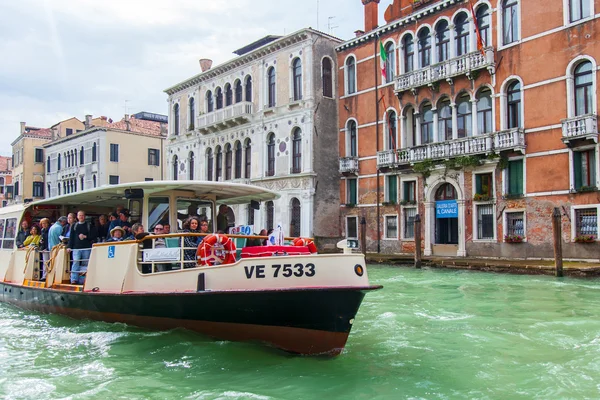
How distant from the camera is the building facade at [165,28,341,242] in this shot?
2455 cm

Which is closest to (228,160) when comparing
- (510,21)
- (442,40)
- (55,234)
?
(442,40)

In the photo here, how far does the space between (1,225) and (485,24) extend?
16107 millimetres

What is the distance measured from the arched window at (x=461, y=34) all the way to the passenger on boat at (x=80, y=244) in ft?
50.6

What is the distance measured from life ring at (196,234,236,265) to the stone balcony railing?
45.3 feet

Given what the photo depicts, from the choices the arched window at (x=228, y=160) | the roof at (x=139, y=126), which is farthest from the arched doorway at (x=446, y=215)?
the roof at (x=139, y=126)

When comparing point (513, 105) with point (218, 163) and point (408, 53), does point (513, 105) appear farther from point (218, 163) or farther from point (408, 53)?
point (218, 163)

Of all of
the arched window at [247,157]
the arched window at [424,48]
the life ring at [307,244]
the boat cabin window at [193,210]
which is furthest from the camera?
the arched window at [247,157]

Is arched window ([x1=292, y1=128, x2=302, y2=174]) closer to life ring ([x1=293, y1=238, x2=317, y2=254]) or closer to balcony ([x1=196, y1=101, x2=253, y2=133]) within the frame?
balcony ([x1=196, y1=101, x2=253, y2=133])

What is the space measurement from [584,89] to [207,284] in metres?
14.7

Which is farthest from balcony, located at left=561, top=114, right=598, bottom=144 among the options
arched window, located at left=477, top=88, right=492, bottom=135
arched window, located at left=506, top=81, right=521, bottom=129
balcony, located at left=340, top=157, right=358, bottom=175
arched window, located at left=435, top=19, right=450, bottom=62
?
balcony, located at left=340, top=157, right=358, bottom=175

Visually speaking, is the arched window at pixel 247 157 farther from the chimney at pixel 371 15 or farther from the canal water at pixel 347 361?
the canal water at pixel 347 361

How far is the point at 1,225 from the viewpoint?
→ 11.8m

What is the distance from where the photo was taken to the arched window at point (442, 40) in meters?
20.7

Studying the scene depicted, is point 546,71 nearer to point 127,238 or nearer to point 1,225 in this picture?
point 127,238
